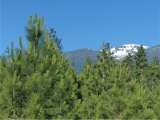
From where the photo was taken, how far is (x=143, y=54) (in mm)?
63531

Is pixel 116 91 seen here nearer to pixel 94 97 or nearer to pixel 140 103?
pixel 140 103

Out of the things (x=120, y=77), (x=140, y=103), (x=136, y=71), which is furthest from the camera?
(x=136, y=71)

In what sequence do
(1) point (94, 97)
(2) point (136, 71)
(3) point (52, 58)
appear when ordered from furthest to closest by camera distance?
1. (2) point (136, 71)
2. (1) point (94, 97)
3. (3) point (52, 58)

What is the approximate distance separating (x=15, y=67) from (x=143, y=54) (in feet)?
180

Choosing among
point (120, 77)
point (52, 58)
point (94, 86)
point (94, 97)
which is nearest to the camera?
point (52, 58)

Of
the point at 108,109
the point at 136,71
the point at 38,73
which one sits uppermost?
the point at 136,71

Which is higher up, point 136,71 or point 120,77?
point 136,71

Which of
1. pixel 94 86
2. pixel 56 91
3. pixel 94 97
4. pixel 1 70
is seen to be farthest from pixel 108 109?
pixel 1 70

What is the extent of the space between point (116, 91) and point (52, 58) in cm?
842

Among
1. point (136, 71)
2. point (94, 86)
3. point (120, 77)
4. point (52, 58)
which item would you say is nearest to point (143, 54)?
point (136, 71)

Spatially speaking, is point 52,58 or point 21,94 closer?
point 21,94

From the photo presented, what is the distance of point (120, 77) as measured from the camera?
1964 centimetres

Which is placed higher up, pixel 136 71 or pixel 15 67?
pixel 136 71

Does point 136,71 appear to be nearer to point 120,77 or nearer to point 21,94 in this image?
point 120,77
